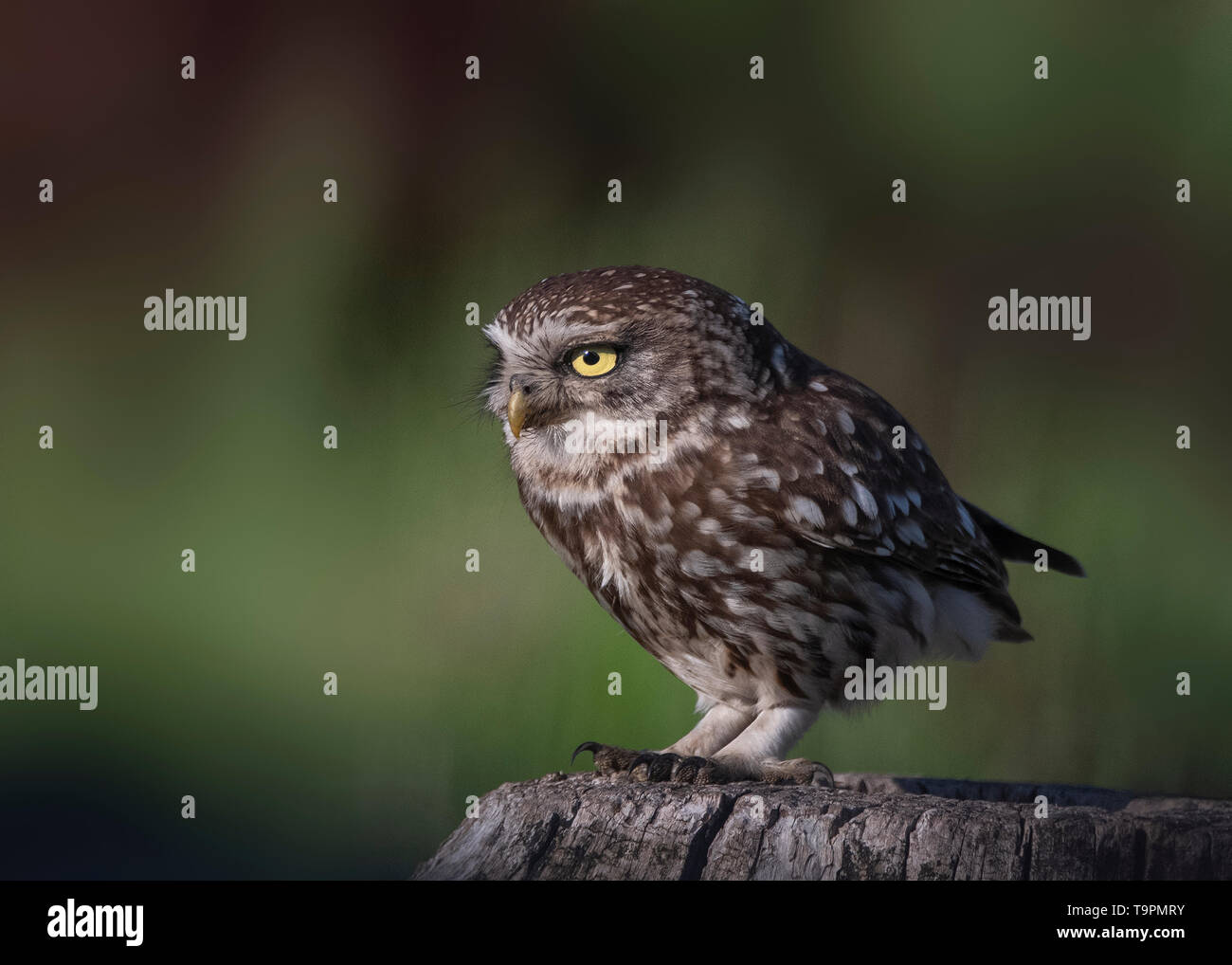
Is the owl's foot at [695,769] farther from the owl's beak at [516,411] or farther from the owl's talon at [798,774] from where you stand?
the owl's beak at [516,411]

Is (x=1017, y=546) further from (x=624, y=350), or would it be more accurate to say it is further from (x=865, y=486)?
(x=624, y=350)

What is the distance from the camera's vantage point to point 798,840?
6.93ft

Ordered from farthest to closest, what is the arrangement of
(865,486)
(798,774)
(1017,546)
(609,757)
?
(1017,546)
(865,486)
(798,774)
(609,757)

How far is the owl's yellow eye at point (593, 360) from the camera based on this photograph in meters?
2.62

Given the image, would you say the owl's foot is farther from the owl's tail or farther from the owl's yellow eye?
the owl's tail

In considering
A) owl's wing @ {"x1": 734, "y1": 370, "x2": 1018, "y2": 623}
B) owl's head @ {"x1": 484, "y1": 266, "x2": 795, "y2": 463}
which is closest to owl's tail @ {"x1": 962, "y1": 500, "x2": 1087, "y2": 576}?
owl's wing @ {"x1": 734, "y1": 370, "x2": 1018, "y2": 623}

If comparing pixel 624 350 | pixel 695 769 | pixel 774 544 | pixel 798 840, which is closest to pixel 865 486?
pixel 774 544

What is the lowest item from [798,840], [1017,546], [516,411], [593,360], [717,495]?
[798,840]

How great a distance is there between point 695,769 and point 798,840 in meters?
0.40

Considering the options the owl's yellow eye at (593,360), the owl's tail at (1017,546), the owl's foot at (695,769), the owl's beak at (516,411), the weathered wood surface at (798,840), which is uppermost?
the owl's yellow eye at (593,360)

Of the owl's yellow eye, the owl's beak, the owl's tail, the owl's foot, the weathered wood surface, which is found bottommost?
the weathered wood surface

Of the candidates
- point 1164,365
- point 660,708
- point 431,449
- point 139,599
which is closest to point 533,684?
point 660,708

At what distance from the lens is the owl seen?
2629mm

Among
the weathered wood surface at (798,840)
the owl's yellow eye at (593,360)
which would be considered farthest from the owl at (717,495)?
the weathered wood surface at (798,840)
